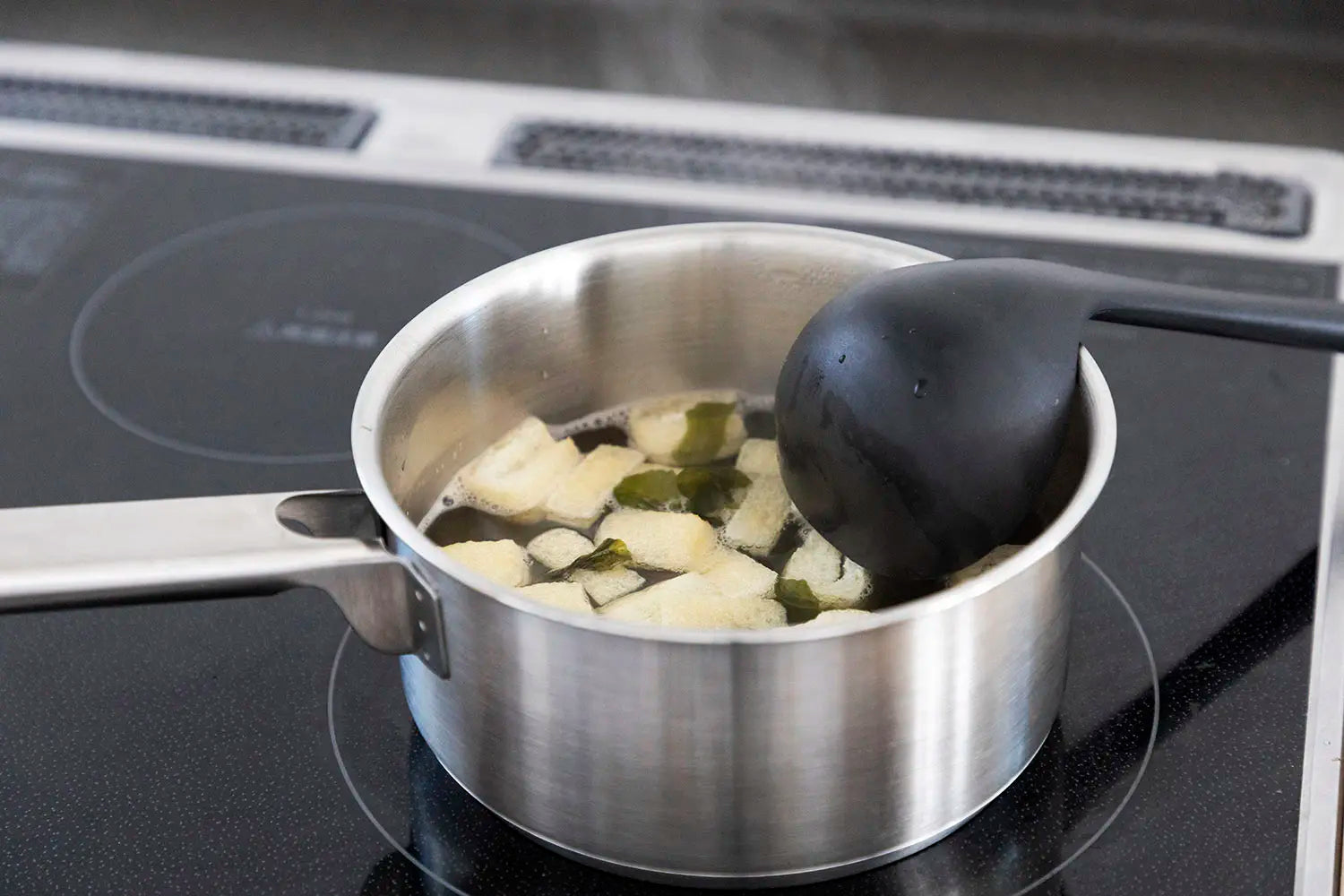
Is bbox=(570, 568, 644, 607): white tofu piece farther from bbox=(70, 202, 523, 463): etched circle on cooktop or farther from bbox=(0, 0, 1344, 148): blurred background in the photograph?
bbox=(0, 0, 1344, 148): blurred background

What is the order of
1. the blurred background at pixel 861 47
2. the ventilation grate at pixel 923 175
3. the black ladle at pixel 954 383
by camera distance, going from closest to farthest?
the black ladle at pixel 954 383 → the ventilation grate at pixel 923 175 → the blurred background at pixel 861 47

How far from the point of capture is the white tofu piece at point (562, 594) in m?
0.70

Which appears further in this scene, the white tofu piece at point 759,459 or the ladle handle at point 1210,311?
the white tofu piece at point 759,459

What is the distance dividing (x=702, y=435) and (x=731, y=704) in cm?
30

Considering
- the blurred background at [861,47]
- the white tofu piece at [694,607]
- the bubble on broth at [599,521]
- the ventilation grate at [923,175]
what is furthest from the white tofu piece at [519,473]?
the blurred background at [861,47]

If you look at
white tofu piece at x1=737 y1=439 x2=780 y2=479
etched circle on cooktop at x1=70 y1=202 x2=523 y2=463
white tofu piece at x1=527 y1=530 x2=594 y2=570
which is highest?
etched circle on cooktop at x1=70 y1=202 x2=523 y2=463

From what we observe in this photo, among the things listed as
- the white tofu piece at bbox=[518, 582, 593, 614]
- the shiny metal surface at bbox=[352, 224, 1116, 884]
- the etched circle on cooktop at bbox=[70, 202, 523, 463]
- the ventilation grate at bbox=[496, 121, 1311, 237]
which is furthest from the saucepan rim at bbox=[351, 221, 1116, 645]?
the ventilation grate at bbox=[496, 121, 1311, 237]

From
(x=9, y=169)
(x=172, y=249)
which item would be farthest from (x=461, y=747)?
(x=9, y=169)

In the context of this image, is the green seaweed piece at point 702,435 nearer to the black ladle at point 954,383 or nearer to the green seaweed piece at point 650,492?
the green seaweed piece at point 650,492

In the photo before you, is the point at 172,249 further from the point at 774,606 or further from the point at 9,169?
the point at 774,606

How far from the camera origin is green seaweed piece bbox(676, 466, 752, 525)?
801 millimetres

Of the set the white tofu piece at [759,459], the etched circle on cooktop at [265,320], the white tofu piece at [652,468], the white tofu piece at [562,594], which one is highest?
the etched circle on cooktop at [265,320]

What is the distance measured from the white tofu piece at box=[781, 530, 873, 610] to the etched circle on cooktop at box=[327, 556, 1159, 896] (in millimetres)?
115

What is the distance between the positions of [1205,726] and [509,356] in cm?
39
